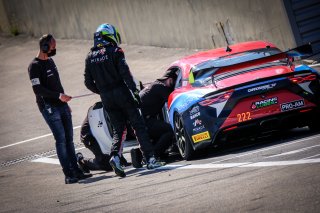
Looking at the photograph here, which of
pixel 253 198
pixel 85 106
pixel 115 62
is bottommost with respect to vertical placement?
pixel 85 106

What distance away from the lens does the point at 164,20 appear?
23.7 m

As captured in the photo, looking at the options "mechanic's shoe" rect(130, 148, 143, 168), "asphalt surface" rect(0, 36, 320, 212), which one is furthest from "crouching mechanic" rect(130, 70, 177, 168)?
"asphalt surface" rect(0, 36, 320, 212)

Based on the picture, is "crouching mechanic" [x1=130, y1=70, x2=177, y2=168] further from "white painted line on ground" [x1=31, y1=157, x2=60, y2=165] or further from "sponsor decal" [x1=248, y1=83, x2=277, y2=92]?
"white painted line on ground" [x1=31, y1=157, x2=60, y2=165]

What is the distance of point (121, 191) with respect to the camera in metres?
8.52

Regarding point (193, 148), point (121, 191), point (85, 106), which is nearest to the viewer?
point (121, 191)

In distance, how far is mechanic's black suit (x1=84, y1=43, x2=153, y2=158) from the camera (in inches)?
389

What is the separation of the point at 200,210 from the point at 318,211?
1.22 meters

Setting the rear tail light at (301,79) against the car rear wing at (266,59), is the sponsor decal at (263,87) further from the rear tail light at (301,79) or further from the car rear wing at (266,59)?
the car rear wing at (266,59)

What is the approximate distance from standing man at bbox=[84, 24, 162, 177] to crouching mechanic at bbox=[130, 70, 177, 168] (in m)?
Result: 0.43

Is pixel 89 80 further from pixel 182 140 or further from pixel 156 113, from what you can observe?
pixel 182 140

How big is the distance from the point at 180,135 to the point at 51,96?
5.86 feet

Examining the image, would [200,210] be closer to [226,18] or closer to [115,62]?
[115,62]

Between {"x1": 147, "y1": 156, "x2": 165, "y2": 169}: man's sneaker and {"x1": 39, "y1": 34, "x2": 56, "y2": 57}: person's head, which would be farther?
{"x1": 39, "y1": 34, "x2": 56, "y2": 57}: person's head

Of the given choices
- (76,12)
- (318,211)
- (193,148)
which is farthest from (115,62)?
(76,12)
